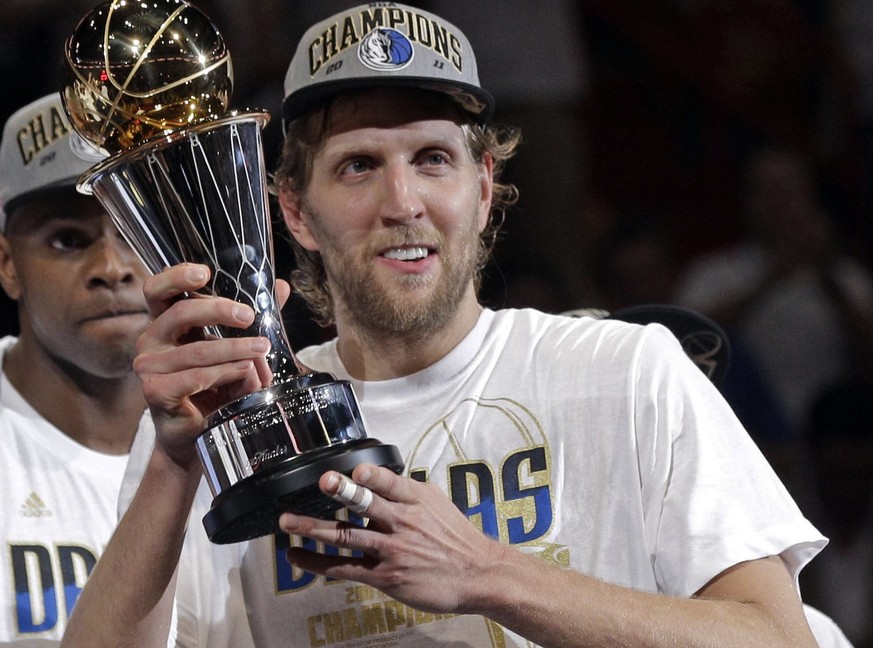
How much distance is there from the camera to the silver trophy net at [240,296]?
4.65 feet

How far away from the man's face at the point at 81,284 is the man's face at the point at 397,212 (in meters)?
0.78

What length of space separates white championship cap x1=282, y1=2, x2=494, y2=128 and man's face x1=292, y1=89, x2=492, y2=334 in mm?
46

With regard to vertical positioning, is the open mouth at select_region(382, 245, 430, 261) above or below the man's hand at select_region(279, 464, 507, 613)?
above

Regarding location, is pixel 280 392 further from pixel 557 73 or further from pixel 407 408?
pixel 557 73

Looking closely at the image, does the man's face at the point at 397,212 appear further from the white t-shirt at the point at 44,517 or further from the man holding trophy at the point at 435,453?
the white t-shirt at the point at 44,517

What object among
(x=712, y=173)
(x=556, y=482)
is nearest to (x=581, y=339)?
(x=556, y=482)

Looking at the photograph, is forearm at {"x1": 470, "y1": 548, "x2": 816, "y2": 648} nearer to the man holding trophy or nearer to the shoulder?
the man holding trophy

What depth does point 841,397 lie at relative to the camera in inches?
146

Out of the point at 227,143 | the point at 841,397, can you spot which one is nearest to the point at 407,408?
the point at 227,143

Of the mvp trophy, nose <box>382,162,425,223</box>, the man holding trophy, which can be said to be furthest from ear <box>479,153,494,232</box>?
the mvp trophy

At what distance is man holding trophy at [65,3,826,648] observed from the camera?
1.45 metres

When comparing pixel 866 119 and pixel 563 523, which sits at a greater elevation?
pixel 866 119

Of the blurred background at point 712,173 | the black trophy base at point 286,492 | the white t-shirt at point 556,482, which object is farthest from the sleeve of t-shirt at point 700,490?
the blurred background at point 712,173

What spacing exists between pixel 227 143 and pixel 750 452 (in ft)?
2.63
